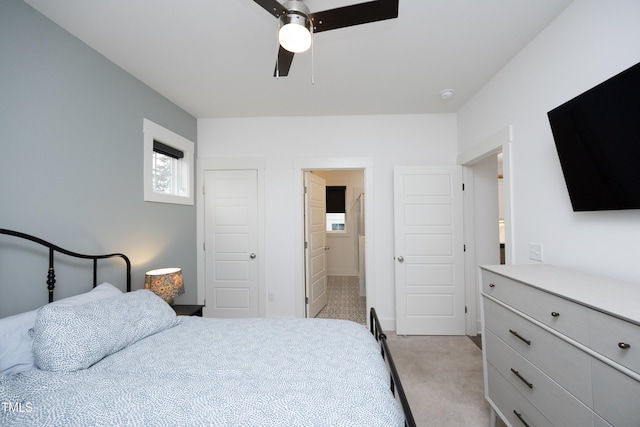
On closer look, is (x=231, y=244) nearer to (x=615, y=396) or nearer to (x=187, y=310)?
(x=187, y=310)

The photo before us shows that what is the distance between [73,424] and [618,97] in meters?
2.59

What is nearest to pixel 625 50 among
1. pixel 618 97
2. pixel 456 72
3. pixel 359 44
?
pixel 618 97

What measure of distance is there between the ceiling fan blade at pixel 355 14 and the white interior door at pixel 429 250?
1902 millimetres

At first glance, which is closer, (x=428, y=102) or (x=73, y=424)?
(x=73, y=424)

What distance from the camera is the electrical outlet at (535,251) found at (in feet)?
6.00

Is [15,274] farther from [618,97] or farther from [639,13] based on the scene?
[639,13]

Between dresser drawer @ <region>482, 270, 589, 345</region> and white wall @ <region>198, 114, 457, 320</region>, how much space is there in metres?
1.67

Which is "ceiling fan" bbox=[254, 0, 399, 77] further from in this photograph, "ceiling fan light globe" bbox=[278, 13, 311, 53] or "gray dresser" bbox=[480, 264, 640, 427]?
"gray dresser" bbox=[480, 264, 640, 427]

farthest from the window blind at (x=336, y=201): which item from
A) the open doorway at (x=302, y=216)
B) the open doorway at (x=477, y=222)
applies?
the open doorway at (x=477, y=222)

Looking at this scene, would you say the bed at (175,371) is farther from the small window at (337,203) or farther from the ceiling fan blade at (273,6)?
the small window at (337,203)

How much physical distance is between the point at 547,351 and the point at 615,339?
14.1 inches

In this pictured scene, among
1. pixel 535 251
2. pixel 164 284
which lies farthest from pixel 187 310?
pixel 535 251

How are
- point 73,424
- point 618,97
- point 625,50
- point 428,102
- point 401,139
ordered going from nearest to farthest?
1. point 73,424
2. point 618,97
3. point 625,50
4. point 428,102
5. point 401,139

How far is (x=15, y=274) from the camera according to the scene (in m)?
1.45
